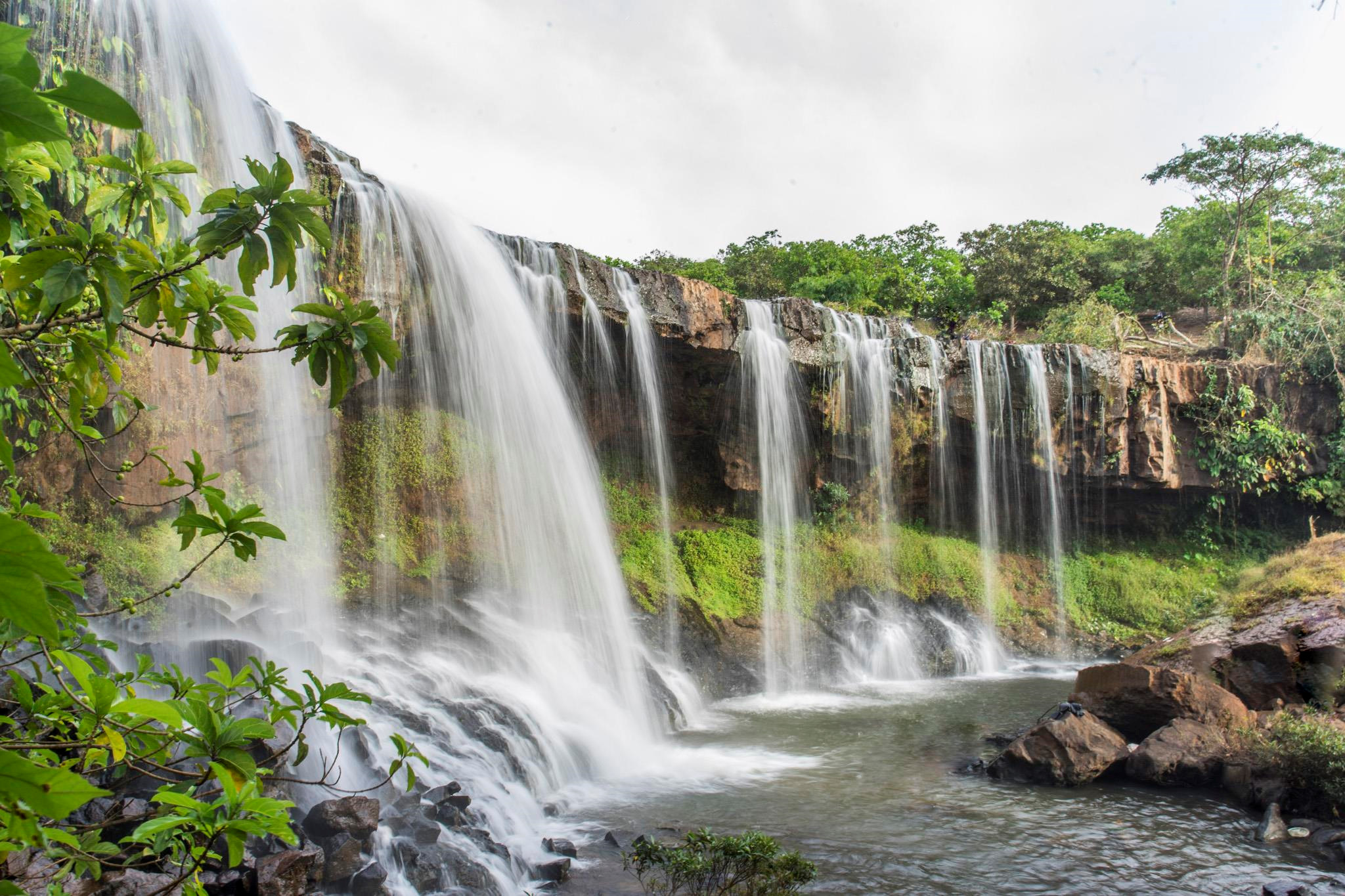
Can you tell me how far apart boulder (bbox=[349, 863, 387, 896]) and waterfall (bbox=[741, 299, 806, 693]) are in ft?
32.4

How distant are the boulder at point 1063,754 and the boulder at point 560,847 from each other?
4840 mm

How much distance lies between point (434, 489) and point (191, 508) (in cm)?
1156

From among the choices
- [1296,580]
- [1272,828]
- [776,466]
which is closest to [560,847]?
[1272,828]

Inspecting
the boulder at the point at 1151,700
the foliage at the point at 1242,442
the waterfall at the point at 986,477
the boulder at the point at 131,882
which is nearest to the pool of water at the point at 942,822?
the boulder at the point at 1151,700

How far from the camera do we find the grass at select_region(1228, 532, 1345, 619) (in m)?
11.2

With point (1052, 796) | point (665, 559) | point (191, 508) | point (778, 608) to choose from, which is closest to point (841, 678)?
point (778, 608)

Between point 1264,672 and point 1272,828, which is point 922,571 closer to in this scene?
point 1264,672

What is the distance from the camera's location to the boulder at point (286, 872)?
474cm

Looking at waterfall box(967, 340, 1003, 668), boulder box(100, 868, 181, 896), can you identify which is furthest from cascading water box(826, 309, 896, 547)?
boulder box(100, 868, 181, 896)

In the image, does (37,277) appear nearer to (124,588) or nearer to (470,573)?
(124,588)

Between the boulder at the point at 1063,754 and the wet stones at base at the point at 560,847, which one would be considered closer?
the wet stones at base at the point at 560,847

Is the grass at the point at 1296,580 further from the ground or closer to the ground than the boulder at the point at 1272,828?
further from the ground

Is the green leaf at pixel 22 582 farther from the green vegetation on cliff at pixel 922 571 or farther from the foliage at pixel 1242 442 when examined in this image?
the foliage at pixel 1242 442

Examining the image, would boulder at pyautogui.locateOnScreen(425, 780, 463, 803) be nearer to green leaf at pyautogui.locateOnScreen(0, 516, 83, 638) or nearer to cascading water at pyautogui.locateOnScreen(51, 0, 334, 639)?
cascading water at pyautogui.locateOnScreen(51, 0, 334, 639)
